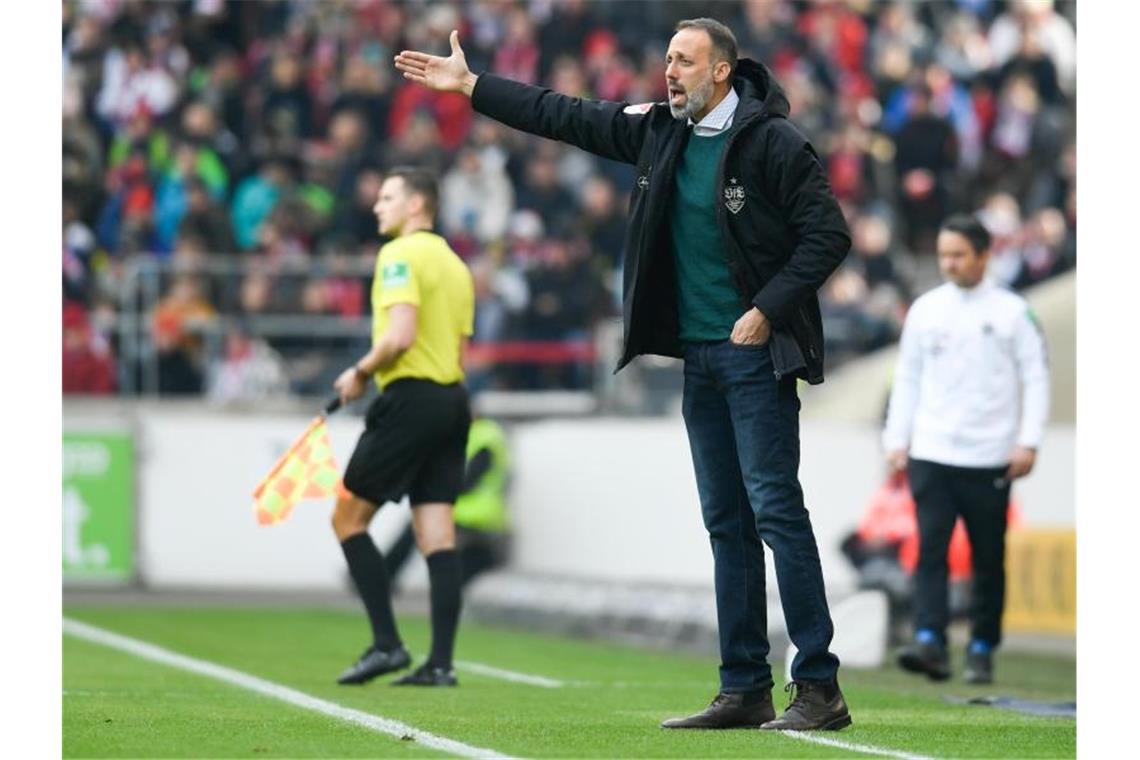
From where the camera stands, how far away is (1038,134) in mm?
24438

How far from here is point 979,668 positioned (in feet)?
37.4

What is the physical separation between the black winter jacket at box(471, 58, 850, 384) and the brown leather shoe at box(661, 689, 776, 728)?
107 cm

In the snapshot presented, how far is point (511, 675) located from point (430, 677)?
1.14m

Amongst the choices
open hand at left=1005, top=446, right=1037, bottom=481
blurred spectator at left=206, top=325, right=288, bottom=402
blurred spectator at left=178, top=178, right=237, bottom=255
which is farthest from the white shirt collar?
blurred spectator at left=178, top=178, right=237, bottom=255

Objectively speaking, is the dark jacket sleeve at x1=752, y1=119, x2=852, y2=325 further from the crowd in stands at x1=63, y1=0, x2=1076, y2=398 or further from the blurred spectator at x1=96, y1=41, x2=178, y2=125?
the blurred spectator at x1=96, y1=41, x2=178, y2=125

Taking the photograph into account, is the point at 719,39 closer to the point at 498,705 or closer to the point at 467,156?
the point at 498,705

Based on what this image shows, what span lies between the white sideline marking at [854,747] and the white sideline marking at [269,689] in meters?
1.04

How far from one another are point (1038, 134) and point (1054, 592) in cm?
1134

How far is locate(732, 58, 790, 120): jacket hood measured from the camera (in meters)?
7.90

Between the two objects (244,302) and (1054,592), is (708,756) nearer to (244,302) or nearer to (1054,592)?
(1054,592)

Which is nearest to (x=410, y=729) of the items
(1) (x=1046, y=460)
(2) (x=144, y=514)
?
(1) (x=1046, y=460)

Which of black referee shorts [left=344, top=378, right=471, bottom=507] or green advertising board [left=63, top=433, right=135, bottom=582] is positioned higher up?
black referee shorts [left=344, top=378, right=471, bottom=507]

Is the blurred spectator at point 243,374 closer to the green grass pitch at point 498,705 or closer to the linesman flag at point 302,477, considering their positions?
the green grass pitch at point 498,705
